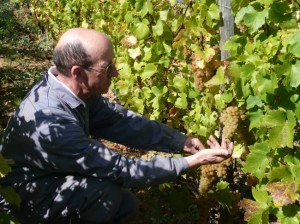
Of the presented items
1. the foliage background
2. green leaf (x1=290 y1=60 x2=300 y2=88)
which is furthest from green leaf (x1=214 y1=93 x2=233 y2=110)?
green leaf (x1=290 y1=60 x2=300 y2=88)

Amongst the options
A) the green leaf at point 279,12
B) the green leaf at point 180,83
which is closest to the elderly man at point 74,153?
the green leaf at point 180,83

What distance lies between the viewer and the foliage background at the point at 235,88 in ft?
6.87

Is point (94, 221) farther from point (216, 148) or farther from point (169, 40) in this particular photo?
point (169, 40)

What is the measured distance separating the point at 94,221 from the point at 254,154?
1.24m

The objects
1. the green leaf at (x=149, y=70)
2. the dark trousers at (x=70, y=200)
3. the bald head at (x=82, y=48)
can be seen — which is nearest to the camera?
the bald head at (x=82, y=48)

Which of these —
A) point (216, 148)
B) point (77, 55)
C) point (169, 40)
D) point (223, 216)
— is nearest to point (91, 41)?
point (77, 55)

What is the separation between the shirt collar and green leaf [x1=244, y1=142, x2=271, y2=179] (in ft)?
3.86

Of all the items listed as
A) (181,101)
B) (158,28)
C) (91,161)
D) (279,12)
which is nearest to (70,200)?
(91,161)

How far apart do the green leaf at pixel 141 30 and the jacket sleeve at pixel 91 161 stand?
0.81 meters

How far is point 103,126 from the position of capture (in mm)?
3430

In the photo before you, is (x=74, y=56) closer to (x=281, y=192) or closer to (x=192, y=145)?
(x=192, y=145)

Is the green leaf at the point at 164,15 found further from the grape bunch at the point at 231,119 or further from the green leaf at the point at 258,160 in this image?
the green leaf at the point at 258,160

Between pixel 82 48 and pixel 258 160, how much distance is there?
1228 mm

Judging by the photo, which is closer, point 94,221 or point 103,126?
point 94,221
